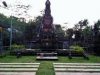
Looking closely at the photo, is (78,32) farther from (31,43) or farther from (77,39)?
(31,43)

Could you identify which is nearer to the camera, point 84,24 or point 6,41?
point 6,41

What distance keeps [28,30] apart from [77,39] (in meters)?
10.3

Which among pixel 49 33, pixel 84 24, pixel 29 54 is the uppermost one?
pixel 84 24

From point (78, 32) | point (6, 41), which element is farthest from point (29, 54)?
point (78, 32)

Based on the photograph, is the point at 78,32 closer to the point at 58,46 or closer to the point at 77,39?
the point at 77,39

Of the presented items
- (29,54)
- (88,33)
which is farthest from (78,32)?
(29,54)

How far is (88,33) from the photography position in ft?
179

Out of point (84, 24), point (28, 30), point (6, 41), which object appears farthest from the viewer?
point (84, 24)

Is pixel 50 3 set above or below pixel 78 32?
above

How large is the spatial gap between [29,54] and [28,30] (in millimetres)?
23346

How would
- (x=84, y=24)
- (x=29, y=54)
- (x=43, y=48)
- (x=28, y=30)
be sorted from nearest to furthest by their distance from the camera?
(x=29, y=54) < (x=43, y=48) < (x=28, y=30) < (x=84, y=24)

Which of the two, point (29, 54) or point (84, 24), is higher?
point (84, 24)

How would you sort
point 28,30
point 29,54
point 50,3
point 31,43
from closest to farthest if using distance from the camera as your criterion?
point 29,54
point 31,43
point 50,3
point 28,30

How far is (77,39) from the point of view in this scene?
52.4 meters
